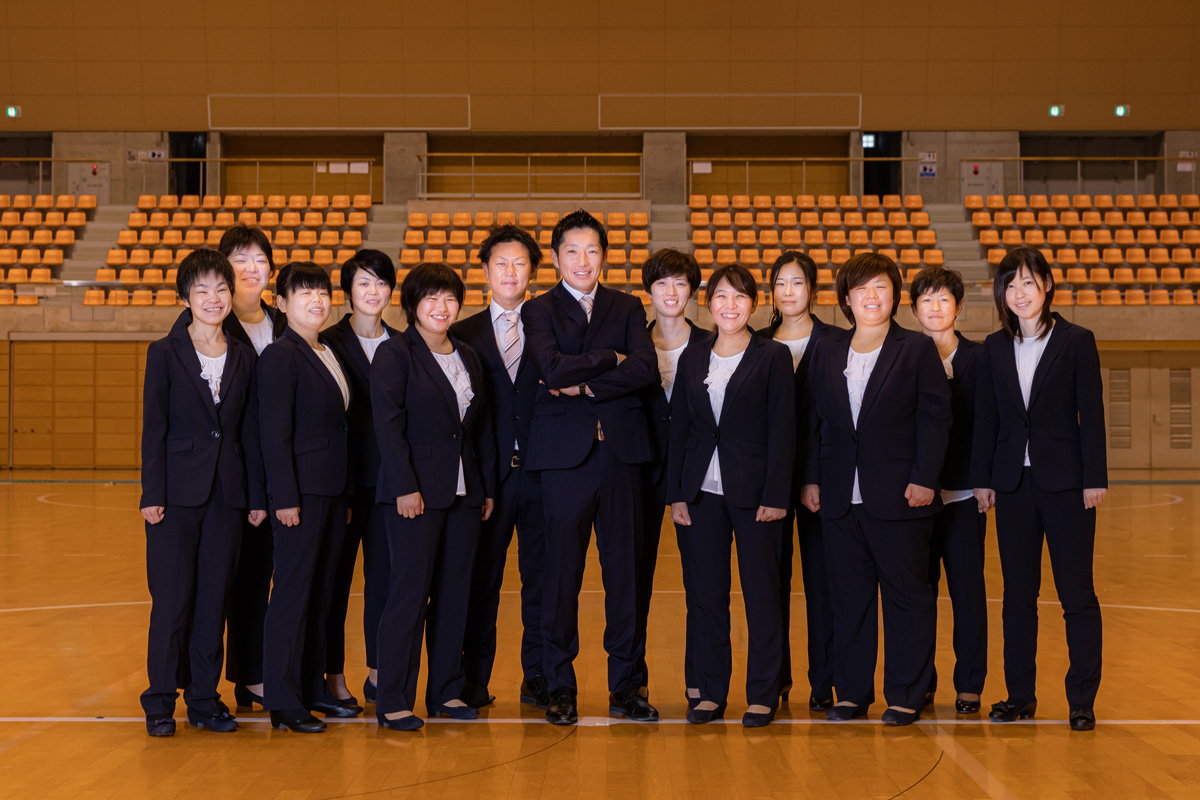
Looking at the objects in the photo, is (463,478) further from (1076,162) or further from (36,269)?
(1076,162)

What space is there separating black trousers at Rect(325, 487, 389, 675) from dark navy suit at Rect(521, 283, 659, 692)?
58 cm

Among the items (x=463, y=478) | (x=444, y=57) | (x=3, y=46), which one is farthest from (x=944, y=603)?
→ (x=3, y=46)

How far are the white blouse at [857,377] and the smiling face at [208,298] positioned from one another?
2.04 metres

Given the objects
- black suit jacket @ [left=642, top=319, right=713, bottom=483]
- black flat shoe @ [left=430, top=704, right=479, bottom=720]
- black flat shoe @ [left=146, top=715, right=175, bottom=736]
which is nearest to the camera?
black flat shoe @ [left=146, top=715, right=175, bottom=736]

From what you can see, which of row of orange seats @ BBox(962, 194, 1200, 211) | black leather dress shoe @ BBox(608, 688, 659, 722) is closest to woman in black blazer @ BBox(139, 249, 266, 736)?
black leather dress shoe @ BBox(608, 688, 659, 722)

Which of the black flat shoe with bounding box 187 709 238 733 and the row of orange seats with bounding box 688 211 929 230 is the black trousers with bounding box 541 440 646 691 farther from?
the row of orange seats with bounding box 688 211 929 230

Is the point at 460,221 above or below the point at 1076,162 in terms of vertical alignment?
below

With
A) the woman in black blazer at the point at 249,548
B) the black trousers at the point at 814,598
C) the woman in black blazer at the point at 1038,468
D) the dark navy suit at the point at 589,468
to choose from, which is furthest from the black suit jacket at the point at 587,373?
the woman in black blazer at the point at 1038,468

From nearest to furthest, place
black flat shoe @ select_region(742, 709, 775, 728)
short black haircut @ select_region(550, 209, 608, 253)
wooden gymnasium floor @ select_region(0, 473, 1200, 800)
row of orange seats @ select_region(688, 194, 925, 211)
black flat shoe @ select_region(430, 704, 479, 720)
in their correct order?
wooden gymnasium floor @ select_region(0, 473, 1200, 800)
black flat shoe @ select_region(742, 709, 775, 728)
black flat shoe @ select_region(430, 704, 479, 720)
short black haircut @ select_region(550, 209, 608, 253)
row of orange seats @ select_region(688, 194, 925, 211)

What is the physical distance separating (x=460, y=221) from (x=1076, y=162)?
9403 mm

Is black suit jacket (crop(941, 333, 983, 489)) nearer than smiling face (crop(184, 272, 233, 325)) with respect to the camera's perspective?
No

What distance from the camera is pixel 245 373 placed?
383 centimetres

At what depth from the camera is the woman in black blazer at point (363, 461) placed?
13.2 feet

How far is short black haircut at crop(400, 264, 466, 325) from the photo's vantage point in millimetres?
3881
